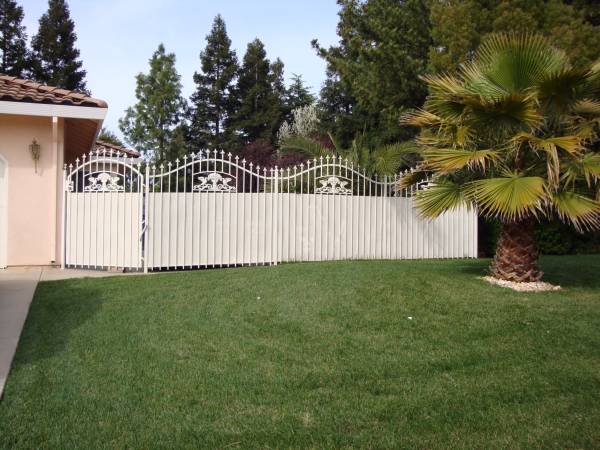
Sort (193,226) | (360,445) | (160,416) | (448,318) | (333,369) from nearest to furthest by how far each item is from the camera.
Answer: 1. (360,445)
2. (160,416)
3. (333,369)
4. (448,318)
5. (193,226)

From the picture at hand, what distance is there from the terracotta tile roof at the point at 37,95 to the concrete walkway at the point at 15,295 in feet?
10.1

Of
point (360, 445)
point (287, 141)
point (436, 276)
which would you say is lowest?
point (360, 445)

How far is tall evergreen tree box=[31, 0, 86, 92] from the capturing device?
3353 centimetres

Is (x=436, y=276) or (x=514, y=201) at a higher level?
(x=514, y=201)

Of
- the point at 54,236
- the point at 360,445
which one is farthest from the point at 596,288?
the point at 54,236

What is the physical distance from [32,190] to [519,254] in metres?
8.77

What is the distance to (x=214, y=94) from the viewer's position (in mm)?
39812

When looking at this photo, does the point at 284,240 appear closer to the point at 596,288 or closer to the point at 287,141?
the point at 287,141

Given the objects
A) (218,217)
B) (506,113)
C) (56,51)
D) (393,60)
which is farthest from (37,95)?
(56,51)

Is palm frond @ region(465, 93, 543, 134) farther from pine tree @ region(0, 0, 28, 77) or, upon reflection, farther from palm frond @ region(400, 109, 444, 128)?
pine tree @ region(0, 0, 28, 77)

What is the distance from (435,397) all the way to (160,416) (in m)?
2.06

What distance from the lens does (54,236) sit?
36.5 feet

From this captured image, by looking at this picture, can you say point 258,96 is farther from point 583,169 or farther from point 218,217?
point 583,169

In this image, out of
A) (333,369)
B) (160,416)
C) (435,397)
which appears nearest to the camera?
(160,416)
